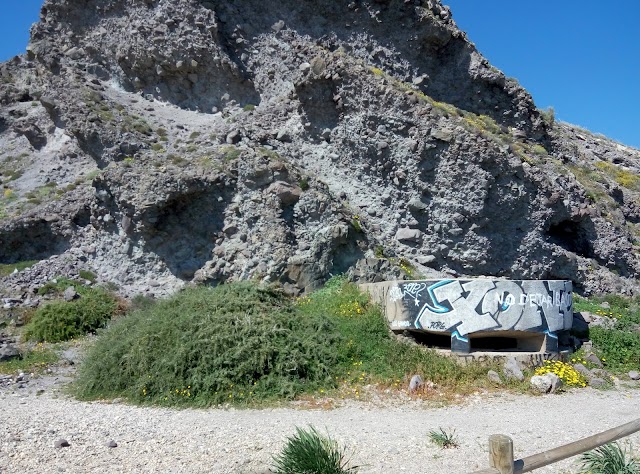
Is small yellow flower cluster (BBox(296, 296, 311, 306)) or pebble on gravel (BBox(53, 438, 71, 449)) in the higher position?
small yellow flower cluster (BBox(296, 296, 311, 306))

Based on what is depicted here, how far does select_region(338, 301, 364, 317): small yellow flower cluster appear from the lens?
14277 millimetres

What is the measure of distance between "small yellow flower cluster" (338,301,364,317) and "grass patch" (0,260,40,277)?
44.2ft

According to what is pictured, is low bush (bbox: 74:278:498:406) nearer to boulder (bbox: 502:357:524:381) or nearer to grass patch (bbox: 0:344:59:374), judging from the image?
boulder (bbox: 502:357:524:381)

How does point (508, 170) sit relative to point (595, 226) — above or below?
above

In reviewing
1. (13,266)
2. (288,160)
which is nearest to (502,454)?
(288,160)

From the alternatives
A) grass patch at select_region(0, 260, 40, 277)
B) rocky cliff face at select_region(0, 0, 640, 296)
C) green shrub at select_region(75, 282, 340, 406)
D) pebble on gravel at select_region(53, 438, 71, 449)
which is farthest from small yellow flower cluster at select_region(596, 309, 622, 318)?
grass patch at select_region(0, 260, 40, 277)

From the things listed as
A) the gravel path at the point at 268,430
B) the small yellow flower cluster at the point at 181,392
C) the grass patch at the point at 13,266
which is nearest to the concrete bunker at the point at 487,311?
the gravel path at the point at 268,430

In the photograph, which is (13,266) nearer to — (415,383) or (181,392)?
Answer: (181,392)

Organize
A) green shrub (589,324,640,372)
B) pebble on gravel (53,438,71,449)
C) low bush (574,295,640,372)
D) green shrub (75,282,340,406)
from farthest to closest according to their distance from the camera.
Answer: low bush (574,295,640,372) → green shrub (589,324,640,372) → green shrub (75,282,340,406) → pebble on gravel (53,438,71,449)

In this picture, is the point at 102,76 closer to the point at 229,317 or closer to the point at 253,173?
the point at 253,173

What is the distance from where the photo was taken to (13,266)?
2136 cm

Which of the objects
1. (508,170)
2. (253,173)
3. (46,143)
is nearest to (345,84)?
(253,173)

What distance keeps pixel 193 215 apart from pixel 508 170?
452 inches

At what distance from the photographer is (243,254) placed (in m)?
18.2
